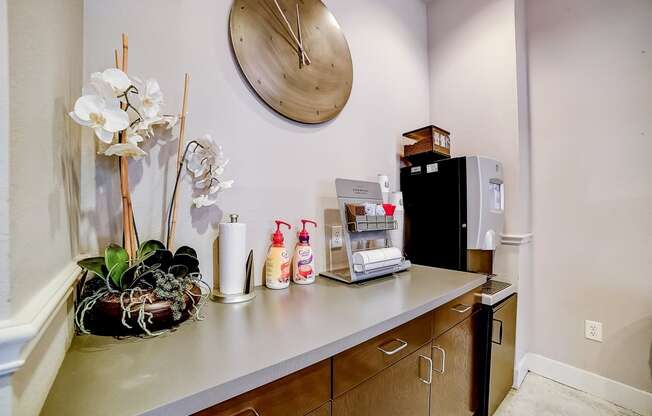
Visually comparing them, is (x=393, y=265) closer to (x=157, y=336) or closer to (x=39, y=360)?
(x=157, y=336)

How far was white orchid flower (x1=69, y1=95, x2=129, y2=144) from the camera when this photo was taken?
0.58 metres

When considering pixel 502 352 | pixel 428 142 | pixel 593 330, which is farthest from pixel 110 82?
pixel 593 330

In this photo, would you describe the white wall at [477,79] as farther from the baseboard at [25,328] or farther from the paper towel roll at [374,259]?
the baseboard at [25,328]

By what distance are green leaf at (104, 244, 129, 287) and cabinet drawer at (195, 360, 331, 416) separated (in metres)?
0.39

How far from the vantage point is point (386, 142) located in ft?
5.57

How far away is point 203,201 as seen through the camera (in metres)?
0.92

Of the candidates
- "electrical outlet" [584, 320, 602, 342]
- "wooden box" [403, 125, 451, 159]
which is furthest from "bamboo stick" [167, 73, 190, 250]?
"electrical outlet" [584, 320, 602, 342]

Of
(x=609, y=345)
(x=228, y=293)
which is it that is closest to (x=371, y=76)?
(x=228, y=293)

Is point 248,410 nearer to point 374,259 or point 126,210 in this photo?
point 126,210

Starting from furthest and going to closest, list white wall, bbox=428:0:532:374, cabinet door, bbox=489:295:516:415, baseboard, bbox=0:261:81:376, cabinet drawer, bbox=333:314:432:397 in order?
white wall, bbox=428:0:532:374 < cabinet door, bbox=489:295:516:415 < cabinet drawer, bbox=333:314:432:397 < baseboard, bbox=0:261:81:376

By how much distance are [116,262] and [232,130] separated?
A: 0.61m

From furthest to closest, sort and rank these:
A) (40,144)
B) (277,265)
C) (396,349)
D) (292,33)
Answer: (292,33) → (277,265) → (396,349) → (40,144)

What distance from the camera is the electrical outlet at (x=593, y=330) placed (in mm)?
1629

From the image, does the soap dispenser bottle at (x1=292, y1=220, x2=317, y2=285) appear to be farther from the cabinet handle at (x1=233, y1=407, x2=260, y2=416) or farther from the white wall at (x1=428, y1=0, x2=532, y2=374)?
the white wall at (x1=428, y1=0, x2=532, y2=374)
